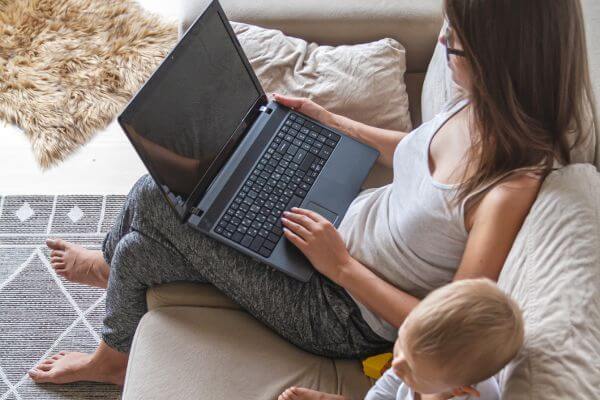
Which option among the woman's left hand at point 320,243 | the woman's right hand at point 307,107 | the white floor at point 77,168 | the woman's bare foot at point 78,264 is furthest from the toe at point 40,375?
the woman's right hand at point 307,107

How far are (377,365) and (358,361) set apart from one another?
7cm

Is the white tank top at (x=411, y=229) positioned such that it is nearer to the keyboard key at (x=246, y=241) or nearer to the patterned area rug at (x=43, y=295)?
the keyboard key at (x=246, y=241)

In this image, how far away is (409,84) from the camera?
1.80 meters

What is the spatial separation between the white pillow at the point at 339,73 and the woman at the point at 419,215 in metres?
0.10

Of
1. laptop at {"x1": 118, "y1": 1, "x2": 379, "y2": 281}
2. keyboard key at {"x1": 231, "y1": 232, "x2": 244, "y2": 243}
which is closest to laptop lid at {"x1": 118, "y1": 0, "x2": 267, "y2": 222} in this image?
laptop at {"x1": 118, "y1": 1, "x2": 379, "y2": 281}

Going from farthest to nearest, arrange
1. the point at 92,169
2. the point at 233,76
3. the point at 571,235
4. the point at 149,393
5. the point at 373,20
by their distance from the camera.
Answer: the point at 92,169, the point at 373,20, the point at 233,76, the point at 149,393, the point at 571,235

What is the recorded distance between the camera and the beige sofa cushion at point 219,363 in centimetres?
127

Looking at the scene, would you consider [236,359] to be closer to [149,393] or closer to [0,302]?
[149,393]

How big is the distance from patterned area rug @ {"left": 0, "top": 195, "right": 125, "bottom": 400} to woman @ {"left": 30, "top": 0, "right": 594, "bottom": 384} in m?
0.15

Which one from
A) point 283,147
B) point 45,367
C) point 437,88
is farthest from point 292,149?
point 45,367

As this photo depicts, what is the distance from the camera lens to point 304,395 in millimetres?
1231

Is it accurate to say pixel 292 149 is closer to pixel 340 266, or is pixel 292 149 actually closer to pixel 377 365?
pixel 340 266

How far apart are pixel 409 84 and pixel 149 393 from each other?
3.41 ft

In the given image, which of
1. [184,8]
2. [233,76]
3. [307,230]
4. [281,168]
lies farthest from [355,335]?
[184,8]
